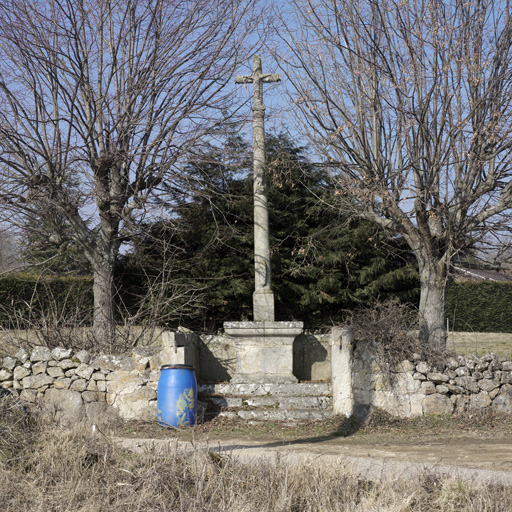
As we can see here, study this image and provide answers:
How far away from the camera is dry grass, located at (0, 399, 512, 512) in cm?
423

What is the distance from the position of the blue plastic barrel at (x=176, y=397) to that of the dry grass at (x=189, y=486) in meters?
2.73

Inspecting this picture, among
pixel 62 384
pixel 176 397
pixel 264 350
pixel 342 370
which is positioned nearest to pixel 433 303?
pixel 342 370

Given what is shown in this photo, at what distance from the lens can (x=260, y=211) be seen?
9.73 m

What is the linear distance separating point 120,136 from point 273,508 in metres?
8.59

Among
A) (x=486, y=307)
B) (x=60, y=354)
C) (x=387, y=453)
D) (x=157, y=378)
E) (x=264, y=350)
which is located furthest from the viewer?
(x=486, y=307)

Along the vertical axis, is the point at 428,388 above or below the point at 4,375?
below

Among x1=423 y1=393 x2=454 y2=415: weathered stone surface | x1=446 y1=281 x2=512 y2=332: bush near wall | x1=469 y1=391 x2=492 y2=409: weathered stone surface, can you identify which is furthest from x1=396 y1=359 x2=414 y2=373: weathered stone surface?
x1=446 y1=281 x2=512 y2=332: bush near wall

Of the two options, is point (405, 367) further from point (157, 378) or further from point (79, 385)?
point (79, 385)

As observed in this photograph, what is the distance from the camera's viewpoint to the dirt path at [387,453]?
5.26 m

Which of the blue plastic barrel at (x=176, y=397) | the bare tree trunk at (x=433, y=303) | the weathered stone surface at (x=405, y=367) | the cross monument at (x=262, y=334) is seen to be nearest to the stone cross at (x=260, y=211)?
the cross monument at (x=262, y=334)

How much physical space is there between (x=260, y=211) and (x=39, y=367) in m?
4.10

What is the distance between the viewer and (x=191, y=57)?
39.6ft

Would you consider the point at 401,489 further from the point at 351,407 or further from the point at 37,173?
the point at 37,173

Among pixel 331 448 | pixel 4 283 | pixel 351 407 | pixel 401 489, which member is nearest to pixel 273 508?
pixel 401 489
